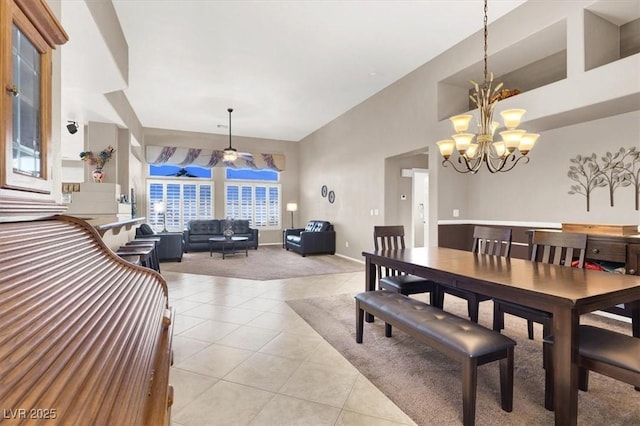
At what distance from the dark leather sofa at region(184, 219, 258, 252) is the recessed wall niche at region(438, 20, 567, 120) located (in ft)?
19.4

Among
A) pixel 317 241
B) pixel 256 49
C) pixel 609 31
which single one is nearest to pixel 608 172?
pixel 609 31

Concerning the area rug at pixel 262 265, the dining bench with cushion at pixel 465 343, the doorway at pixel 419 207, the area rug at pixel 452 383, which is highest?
the doorway at pixel 419 207

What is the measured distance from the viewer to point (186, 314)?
3.55m

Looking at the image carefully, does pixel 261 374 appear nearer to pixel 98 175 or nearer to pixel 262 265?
pixel 262 265

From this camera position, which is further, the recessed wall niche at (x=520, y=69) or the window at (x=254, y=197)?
the window at (x=254, y=197)

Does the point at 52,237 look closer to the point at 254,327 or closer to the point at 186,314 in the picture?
the point at 254,327

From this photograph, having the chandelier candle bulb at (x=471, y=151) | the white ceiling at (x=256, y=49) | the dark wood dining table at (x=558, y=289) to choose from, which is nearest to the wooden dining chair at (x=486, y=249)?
the dark wood dining table at (x=558, y=289)

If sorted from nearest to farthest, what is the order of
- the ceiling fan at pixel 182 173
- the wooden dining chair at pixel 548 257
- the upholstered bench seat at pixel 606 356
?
the upholstered bench seat at pixel 606 356 < the wooden dining chair at pixel 548 257 < the ceiling fan at pixel 182 173

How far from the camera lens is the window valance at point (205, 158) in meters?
8.66

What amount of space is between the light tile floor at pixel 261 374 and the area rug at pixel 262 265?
1754 millimetres

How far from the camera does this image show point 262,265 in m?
Answer: 6.54

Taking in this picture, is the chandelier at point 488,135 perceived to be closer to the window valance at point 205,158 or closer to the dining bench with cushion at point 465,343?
the dining bench with cushion at point 465,343

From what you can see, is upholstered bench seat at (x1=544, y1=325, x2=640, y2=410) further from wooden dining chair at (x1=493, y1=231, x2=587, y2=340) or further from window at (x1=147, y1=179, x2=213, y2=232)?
window at (x1=147, y1=179, x2=213, y2=232)

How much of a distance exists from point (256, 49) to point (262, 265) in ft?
13.1
